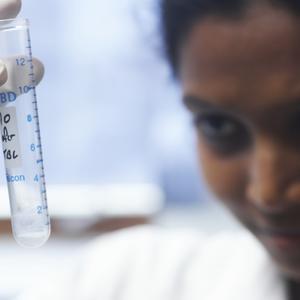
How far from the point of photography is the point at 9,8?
1.99ft

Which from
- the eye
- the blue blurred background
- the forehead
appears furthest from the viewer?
the blue blurred background

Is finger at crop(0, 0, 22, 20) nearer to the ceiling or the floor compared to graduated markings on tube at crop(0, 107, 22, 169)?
nearer to the ceiling

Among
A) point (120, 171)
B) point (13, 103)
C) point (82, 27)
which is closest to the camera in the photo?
point (13, 103)

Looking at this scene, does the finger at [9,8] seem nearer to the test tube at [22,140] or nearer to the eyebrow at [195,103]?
the test tube at [22,140]

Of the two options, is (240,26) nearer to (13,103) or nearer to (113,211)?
(13,103)

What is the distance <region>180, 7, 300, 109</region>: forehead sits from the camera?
0.81 meters

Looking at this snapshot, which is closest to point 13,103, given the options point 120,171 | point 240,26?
point 240,26

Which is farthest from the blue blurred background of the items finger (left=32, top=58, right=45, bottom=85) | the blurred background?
finger (left=32, top=58, right=45, bottom=85)

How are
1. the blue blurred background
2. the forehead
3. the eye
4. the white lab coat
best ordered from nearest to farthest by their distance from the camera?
the forehead → the eye → the white lab coat → the blue blurred background

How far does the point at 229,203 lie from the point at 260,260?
0.40 ft

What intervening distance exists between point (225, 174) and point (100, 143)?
22.4 inches

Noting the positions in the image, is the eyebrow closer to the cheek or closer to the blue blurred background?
the cheek

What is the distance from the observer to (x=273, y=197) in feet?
2.85

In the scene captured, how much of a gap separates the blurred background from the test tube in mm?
688
